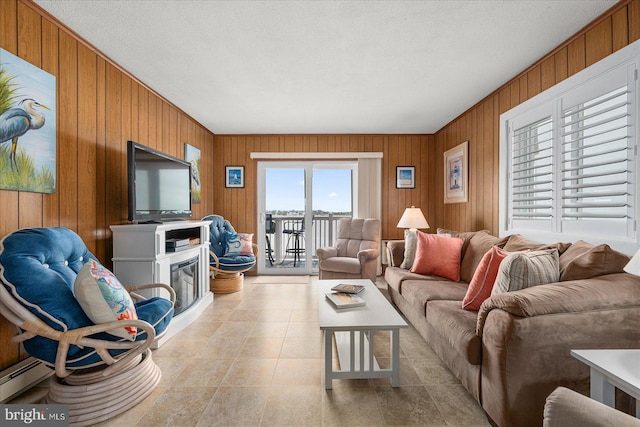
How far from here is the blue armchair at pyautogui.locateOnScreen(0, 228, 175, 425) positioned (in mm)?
1532

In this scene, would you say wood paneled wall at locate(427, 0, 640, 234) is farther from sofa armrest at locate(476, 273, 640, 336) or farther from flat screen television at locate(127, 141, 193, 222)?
flat screen television at locate(127, 141, 193, 222)

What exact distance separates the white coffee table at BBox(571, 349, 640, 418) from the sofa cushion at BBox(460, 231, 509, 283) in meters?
1.54

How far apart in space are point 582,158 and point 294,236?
4179 millimetres

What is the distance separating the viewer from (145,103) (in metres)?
3.23

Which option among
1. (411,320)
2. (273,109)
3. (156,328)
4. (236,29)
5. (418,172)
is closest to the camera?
(156,328)

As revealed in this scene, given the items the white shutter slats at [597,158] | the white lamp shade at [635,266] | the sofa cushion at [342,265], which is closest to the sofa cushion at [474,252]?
the white shutter slats at [597,158]

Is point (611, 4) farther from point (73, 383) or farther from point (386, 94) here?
point (73, 383)

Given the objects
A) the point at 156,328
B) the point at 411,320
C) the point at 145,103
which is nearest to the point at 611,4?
the point at 411,320

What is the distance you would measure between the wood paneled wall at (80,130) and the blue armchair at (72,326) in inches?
14.2

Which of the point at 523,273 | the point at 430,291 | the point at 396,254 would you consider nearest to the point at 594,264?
the point at 523,273

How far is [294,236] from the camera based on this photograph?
5.47 metres

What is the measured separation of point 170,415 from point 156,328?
51 cm

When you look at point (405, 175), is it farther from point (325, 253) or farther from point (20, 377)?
point (20, 377)

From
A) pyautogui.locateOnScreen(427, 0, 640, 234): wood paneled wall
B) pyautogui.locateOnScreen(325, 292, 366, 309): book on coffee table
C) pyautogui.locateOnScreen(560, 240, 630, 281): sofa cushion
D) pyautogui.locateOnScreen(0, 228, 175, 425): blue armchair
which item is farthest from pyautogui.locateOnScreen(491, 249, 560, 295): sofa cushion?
pyautogui.locateOnScreen(0, 228, 175, 425): blue armchair
